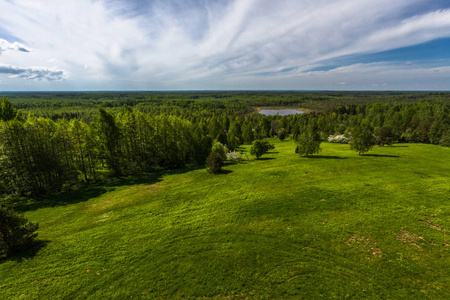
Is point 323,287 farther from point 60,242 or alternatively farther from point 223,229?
point 60,242

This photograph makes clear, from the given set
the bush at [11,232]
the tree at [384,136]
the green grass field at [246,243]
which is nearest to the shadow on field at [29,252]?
the green grass field at [246,243]

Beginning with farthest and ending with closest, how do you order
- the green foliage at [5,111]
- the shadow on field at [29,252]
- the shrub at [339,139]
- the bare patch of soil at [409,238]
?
the shrub at [339,139] → the green foliage at [5,111] → the bare patch of soil at [409,238] → the shadow on field at [29,252]

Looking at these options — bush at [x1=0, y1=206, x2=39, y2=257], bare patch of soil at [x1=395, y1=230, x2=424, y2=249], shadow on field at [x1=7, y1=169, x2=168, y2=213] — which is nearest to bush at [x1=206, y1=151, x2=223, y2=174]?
shadow on field at [x1=7, y1=169, x2=168, y2=213]

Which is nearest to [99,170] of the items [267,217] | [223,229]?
[223,229]

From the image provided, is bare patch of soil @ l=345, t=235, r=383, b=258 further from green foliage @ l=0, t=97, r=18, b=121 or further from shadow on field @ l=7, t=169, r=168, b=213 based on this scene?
green foliage @ l=0, t=97, r=18, b=121

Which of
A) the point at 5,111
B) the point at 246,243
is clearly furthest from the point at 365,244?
the point at 5,111

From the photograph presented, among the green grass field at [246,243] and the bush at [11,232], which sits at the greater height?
the bush at [11,232]

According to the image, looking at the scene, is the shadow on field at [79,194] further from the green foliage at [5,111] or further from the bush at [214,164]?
the green foliage at [5,111]
